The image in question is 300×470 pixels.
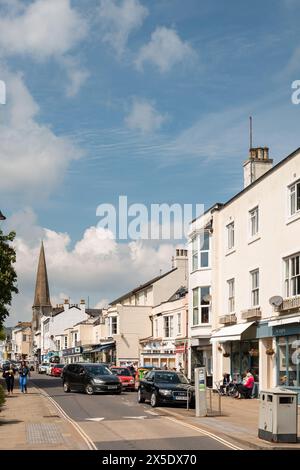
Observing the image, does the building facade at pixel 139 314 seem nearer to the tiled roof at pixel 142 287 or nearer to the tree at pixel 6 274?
the tiled roof at pixel 142 287

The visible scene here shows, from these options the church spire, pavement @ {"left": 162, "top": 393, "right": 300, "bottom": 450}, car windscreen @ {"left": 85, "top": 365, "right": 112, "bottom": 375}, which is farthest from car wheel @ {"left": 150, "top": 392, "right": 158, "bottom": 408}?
the church spire

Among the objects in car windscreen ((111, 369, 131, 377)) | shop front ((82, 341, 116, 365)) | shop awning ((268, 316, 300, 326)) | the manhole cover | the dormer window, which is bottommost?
shop front ((82, 341, 116, 365))

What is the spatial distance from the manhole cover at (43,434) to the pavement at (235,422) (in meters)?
3.94

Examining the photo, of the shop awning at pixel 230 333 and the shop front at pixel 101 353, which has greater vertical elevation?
the shop awning at pixel 230 333

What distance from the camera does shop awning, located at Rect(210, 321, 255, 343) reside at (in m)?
34.5

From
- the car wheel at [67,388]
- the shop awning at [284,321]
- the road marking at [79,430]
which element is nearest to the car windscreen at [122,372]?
the car wheel at [67,388]

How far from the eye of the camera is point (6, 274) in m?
41.9

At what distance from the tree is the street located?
1202 centimetres

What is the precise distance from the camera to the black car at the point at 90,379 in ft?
120

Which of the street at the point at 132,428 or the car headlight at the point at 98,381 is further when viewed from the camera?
the car headlight at the point at 98,381

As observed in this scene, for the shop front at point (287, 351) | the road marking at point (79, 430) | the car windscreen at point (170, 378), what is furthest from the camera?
the shop front at point (287, 351)

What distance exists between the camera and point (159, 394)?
27.9m

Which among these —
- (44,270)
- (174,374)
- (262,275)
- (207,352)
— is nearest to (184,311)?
(207,352)

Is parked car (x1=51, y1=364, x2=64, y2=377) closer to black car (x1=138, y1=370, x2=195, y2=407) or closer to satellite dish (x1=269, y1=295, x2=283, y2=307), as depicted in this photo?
black car (x1=138, y1=370, x2=195, y2=407)
